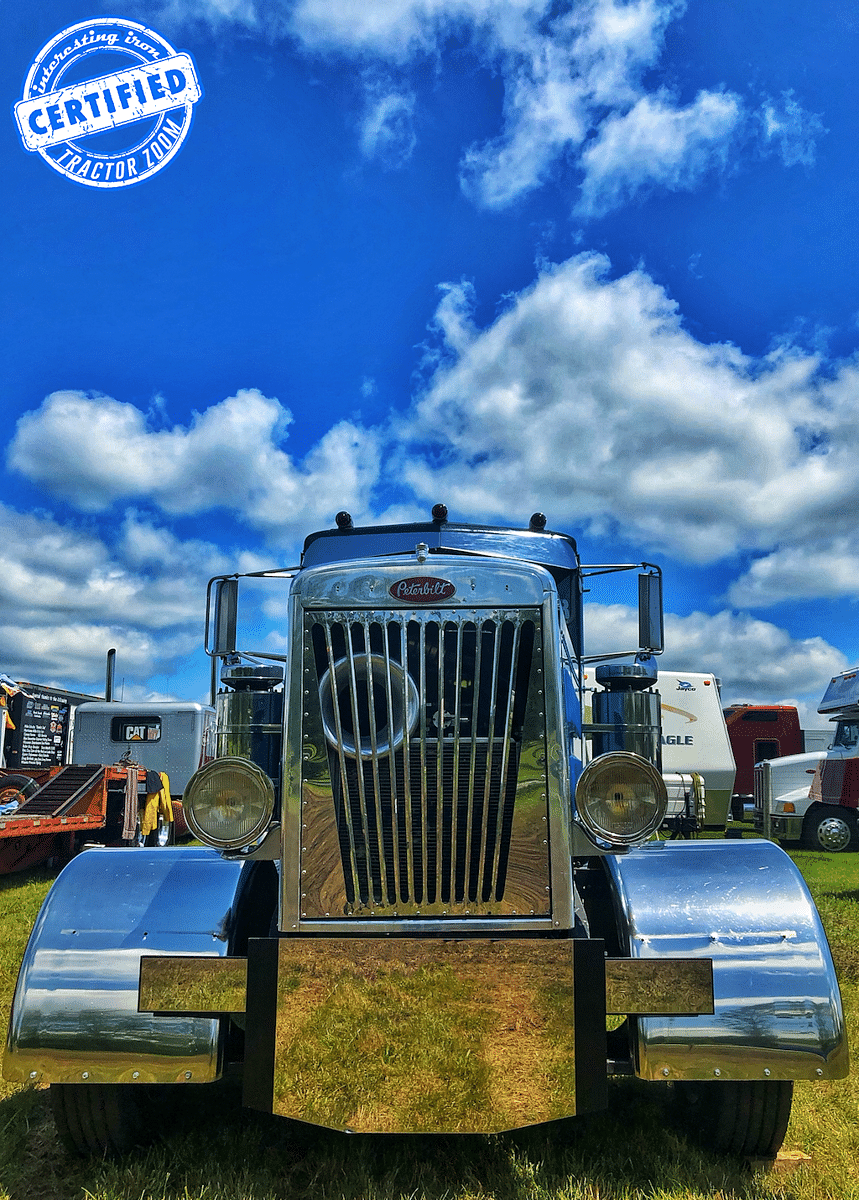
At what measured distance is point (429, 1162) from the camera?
3354 mm

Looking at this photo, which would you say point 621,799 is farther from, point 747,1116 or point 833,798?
point 833,798

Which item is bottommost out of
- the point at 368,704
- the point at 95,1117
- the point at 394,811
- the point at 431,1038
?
the point at 95,1117

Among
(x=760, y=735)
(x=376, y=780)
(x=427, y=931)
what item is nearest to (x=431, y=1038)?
(x=427, y=931)

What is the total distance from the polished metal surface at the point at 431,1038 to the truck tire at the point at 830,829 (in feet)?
51.3

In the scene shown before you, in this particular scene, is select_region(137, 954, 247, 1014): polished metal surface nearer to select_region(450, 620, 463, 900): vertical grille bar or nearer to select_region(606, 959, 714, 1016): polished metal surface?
select_region(450, 620, 463, 900): vertical grille bar

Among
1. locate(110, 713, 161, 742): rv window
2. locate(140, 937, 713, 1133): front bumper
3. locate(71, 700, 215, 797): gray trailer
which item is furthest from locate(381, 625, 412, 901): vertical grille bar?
locate(110, 713, 161, 742): rv window

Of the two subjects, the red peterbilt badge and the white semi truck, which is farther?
the white semi truck

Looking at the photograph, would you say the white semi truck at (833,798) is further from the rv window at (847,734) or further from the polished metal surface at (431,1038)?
the polished metal surface at (431,1038)

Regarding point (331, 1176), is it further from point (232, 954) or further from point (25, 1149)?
point (25, 1149)

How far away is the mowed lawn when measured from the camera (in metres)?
3.10

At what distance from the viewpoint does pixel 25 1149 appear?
3.53 meters

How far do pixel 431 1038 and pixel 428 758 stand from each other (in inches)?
34.1

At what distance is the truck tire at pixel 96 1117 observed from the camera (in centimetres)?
325

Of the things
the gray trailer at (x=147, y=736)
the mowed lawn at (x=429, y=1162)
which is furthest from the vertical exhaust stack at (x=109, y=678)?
the mowed lawn at (x=429, y=1162)
